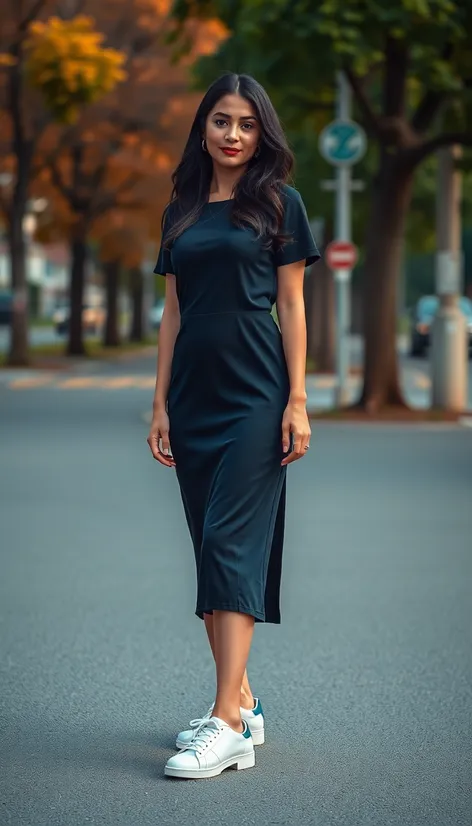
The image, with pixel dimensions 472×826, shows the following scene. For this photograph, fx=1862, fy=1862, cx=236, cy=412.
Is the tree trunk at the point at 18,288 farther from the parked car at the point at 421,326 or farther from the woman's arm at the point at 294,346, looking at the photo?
the woman's arm at the point at 294,346

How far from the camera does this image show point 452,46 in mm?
20219

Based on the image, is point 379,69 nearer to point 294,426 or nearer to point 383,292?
point 383,292

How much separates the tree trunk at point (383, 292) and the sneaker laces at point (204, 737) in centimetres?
1666

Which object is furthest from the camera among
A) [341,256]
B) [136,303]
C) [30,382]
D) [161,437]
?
[136,303]

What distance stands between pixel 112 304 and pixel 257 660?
4619 cm

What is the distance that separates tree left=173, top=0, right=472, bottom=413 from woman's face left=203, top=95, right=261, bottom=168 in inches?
526

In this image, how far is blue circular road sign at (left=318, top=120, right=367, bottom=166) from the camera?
2250 centimetres

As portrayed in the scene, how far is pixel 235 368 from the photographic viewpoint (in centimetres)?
527

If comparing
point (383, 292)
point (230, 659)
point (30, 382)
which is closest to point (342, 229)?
point (383, 292)

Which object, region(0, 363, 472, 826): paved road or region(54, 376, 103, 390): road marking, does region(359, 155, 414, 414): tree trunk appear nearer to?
region(0, 363, 472, 826): paved road

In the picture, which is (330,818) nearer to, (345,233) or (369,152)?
(345,233)

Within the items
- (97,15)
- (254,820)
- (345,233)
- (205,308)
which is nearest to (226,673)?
(254,820)

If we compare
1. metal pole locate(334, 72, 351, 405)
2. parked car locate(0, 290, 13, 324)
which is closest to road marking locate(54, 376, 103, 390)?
metal pole locate(334, 72, 351, 405)

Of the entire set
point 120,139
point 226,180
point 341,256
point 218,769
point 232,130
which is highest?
point 120,139
